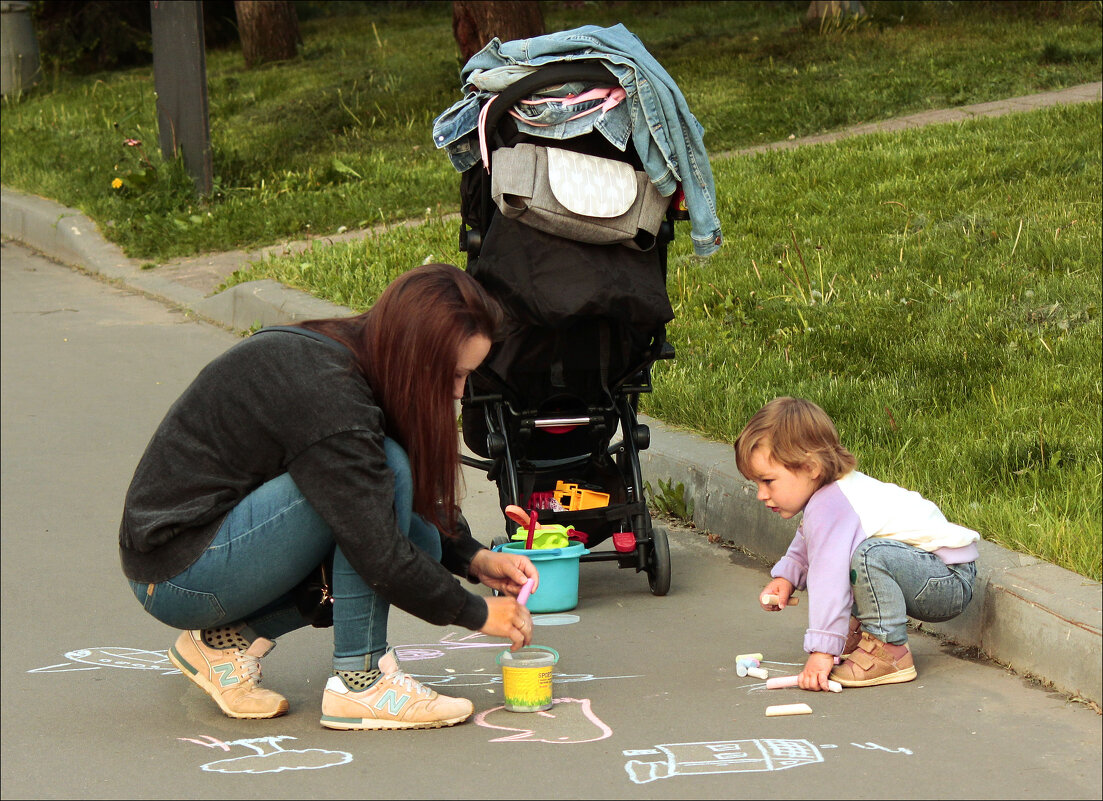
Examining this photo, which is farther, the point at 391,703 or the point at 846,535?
the point at 846,535

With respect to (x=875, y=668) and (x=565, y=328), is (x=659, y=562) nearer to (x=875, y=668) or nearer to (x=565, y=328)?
(x=565, y=328)

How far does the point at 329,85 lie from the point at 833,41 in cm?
520

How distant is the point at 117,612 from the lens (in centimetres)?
428

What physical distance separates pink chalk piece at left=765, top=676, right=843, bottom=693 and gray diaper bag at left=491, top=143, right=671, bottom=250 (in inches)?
53.8

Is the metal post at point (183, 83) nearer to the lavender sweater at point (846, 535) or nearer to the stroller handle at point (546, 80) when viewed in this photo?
the stroller handle at point (546, 80)

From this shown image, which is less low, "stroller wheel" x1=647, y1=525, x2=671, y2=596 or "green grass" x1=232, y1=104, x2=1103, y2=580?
"green grass" x1=232, y1=104, x2=1103, y2=580

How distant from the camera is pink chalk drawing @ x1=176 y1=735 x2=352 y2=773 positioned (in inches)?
117

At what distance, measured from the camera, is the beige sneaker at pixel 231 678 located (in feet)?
10.8

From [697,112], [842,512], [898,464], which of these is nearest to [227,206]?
[697,112]

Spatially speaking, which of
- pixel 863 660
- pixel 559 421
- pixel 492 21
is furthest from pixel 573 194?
pixel 492 21

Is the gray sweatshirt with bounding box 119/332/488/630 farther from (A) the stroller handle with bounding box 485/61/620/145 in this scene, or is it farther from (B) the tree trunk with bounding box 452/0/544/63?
(B) the tree trunk with bounding box 452/0/544/63

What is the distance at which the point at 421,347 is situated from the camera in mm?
2996

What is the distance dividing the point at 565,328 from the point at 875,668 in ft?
4.30

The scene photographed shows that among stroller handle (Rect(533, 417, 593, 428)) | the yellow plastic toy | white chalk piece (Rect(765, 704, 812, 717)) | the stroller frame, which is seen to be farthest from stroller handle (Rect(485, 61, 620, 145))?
white chalk piece (Rect(765, 704, 812, 717))
